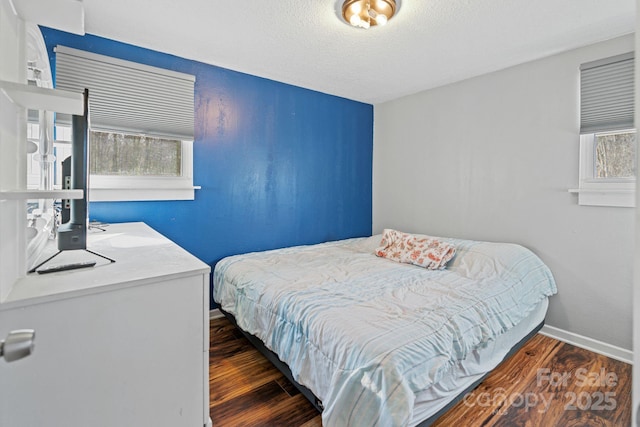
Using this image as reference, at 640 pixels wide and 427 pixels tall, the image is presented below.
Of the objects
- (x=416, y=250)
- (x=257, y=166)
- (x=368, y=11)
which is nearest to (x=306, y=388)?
(x=416, y=250)

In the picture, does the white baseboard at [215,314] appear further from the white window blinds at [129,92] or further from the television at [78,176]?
the television at [78,176]

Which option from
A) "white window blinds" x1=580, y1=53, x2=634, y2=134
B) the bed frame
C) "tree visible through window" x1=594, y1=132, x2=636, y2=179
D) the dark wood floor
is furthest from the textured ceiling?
the dark wood floor

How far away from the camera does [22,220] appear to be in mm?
949

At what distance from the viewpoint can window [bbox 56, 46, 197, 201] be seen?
2.06m

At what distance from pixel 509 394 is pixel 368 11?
2.27 m

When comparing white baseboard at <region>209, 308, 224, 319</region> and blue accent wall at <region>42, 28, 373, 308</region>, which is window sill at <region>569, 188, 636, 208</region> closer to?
blue accent wall at <region>42, 28, 373, 308</region>

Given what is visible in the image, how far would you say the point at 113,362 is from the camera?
2.85 ft

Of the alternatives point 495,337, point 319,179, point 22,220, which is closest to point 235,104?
point 319,179

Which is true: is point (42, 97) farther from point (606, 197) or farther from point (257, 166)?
point (606, 197)

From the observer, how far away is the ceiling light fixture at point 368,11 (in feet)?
5.57

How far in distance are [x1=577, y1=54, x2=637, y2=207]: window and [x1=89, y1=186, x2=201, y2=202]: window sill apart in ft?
9.67

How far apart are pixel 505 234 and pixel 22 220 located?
9.88 feet

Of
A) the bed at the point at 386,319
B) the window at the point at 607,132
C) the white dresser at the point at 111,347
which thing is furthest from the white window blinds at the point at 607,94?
the white dresser at the point at 111,347

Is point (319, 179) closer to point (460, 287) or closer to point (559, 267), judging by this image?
point (460, 287)
